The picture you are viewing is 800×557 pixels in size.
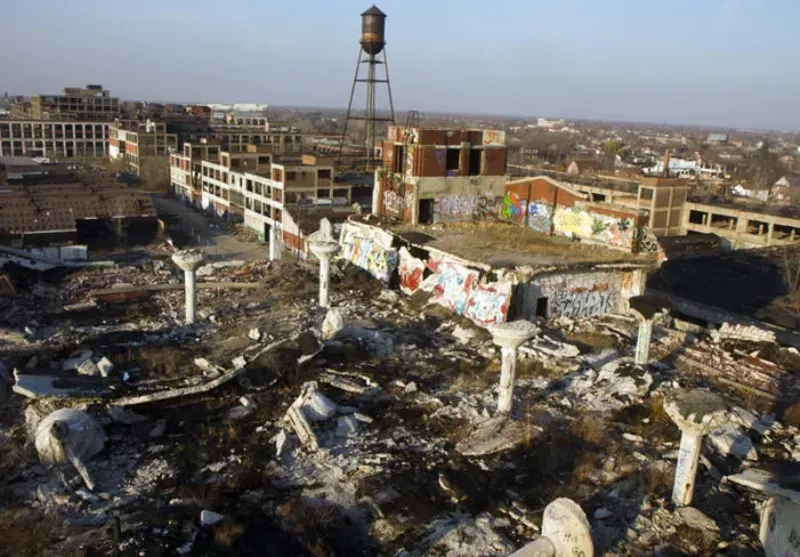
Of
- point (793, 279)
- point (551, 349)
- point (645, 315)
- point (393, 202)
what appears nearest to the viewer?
point (645, 315)

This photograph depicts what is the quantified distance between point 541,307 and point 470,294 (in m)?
2.17

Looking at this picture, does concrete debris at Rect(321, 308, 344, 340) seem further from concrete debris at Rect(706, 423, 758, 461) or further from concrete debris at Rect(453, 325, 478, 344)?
concrete debris at Rect(706, 423, 758, 461)

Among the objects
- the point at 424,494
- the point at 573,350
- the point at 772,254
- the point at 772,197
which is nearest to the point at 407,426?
the point at 424,494

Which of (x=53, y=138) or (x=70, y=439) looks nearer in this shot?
(x=70, y=439)

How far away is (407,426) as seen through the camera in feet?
42.1

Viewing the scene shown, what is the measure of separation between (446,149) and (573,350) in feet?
40.2

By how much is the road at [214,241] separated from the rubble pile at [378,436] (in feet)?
73.5

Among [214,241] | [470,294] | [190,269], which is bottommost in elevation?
[214,241]

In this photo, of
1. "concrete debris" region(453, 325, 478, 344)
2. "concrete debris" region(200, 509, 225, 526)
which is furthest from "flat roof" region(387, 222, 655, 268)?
"concrete debris" region(200, 509, 225, 526)

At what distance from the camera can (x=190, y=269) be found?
18562mm

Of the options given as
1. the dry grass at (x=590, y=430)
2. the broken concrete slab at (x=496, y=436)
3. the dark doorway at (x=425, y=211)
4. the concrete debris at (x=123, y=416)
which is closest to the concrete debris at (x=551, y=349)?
the dry grass at (x=590, y=430)

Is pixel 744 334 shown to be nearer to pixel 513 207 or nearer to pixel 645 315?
pixel 645 315

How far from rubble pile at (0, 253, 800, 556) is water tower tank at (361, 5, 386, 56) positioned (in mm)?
37186

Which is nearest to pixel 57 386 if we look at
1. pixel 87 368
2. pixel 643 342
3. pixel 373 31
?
pixel 87 368
